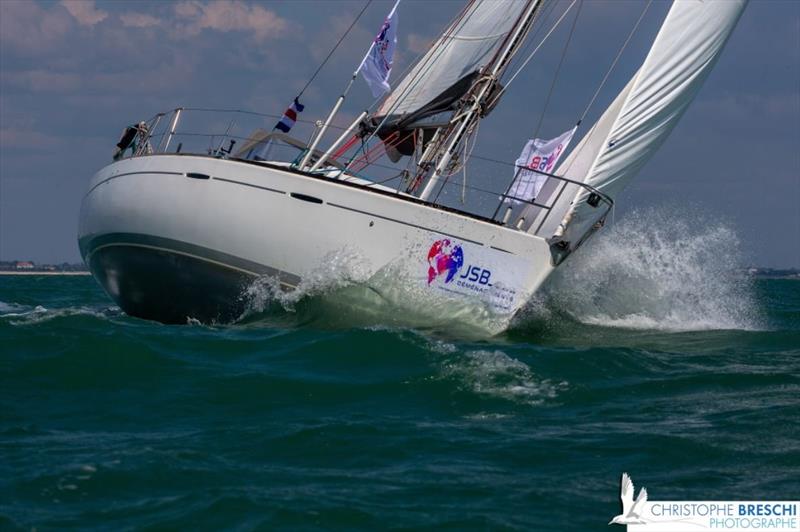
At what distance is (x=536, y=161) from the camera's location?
12906mm

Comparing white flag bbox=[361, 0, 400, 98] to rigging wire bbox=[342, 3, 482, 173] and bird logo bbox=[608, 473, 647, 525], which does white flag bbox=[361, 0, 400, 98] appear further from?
bird logo bbox=[608, 473, 647, 525]

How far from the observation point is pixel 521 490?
5.79 meters

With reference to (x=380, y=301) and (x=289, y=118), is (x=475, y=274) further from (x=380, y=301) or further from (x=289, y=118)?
(x=289, y=118)

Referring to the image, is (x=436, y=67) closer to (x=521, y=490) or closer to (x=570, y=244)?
(x=570, y=244)

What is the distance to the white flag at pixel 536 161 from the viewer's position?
12000 millimetres

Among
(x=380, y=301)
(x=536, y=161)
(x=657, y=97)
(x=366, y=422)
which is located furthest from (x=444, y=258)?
(x=366, y=422)

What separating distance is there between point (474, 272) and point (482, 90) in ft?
9.58

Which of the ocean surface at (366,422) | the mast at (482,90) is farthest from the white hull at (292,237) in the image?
the mast at (482,90)

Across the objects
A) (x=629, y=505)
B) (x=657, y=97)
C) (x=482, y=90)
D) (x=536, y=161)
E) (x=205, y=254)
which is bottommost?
(x=629, y=505)

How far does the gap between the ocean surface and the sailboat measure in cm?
54

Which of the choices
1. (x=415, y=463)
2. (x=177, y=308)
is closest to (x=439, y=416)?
(x=415, y=463)

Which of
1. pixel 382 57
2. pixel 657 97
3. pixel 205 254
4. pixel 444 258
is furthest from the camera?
pixel 382 57

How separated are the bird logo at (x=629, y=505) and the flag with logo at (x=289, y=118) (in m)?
8.43

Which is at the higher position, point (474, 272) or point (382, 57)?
point (382, 57)
